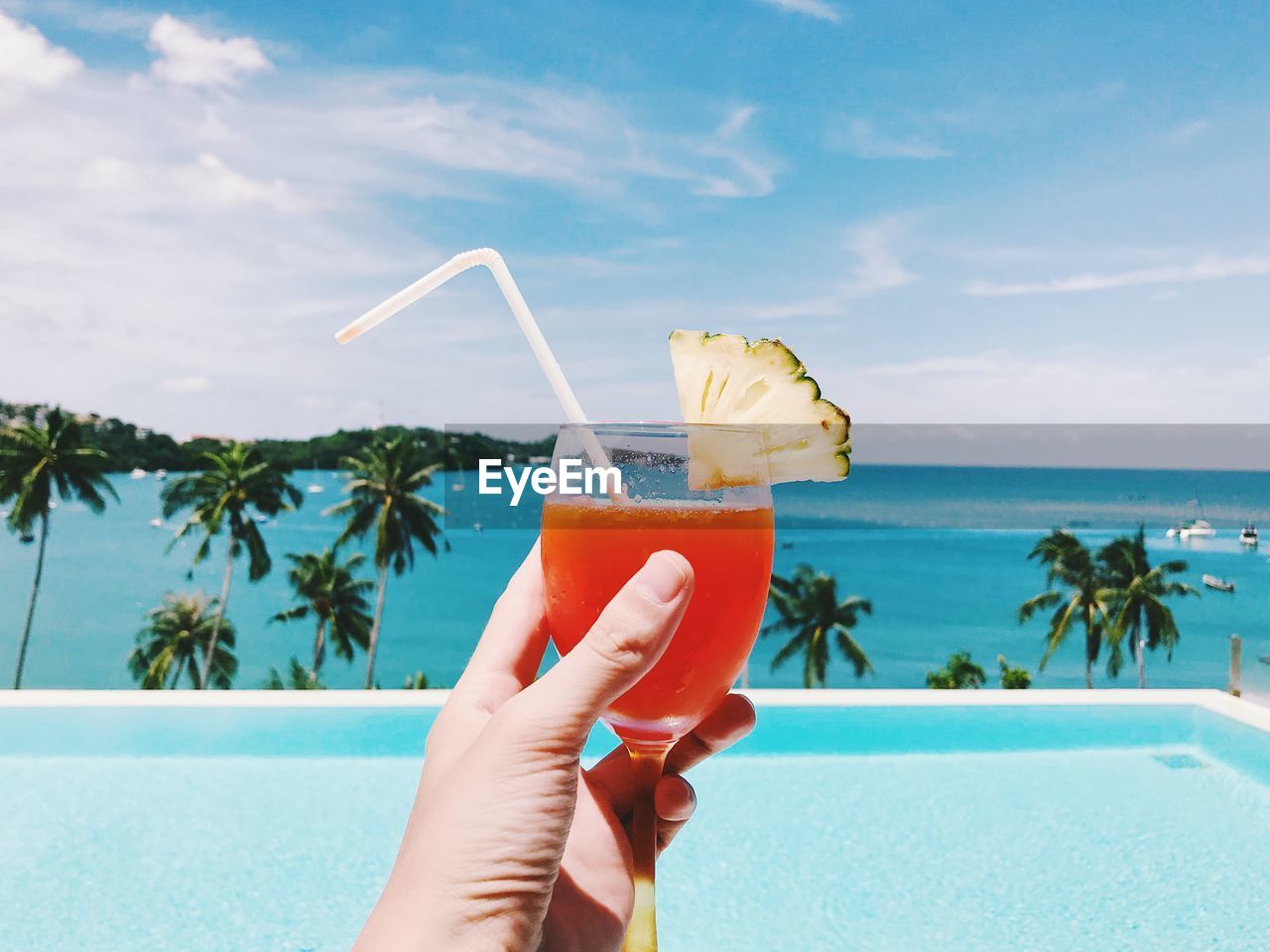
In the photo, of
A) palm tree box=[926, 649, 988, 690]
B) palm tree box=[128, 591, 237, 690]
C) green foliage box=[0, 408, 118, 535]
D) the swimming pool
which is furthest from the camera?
palm tree box=[926, 649, 988, 690]

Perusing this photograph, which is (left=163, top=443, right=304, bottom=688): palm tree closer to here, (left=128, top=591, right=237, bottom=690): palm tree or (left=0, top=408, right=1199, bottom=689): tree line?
(left=0, top=408, right=1199, bottom=689): tree line

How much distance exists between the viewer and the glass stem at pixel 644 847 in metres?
1.13

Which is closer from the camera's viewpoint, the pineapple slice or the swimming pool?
the pineapple slice

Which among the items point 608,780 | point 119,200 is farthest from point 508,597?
point 119,200

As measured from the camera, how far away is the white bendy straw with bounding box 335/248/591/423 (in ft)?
4.26

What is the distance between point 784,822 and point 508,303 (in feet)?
17.9

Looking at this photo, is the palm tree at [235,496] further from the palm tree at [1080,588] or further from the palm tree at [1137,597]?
the palm tree at [1137,597]

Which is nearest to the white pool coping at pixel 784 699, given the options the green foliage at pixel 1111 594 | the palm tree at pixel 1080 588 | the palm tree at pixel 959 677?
the green foliage at pixel 1111 594

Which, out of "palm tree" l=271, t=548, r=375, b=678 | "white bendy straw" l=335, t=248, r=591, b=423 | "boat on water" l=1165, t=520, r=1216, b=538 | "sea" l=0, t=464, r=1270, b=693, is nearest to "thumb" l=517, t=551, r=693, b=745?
"white bendy straw" l=335, t=248, r=591, b=423

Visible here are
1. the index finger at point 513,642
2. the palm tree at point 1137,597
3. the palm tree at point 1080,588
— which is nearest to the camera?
the index finger at point 513,642

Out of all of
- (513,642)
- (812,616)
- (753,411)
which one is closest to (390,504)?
(812,616)

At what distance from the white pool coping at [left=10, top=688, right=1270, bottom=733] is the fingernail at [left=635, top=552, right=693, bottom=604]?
20.8 ft

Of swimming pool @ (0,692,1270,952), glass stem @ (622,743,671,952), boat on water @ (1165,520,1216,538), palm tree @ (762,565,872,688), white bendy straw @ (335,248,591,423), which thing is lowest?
palm tree @ (762,565,872,688)

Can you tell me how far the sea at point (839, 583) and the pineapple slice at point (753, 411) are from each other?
46707mm
